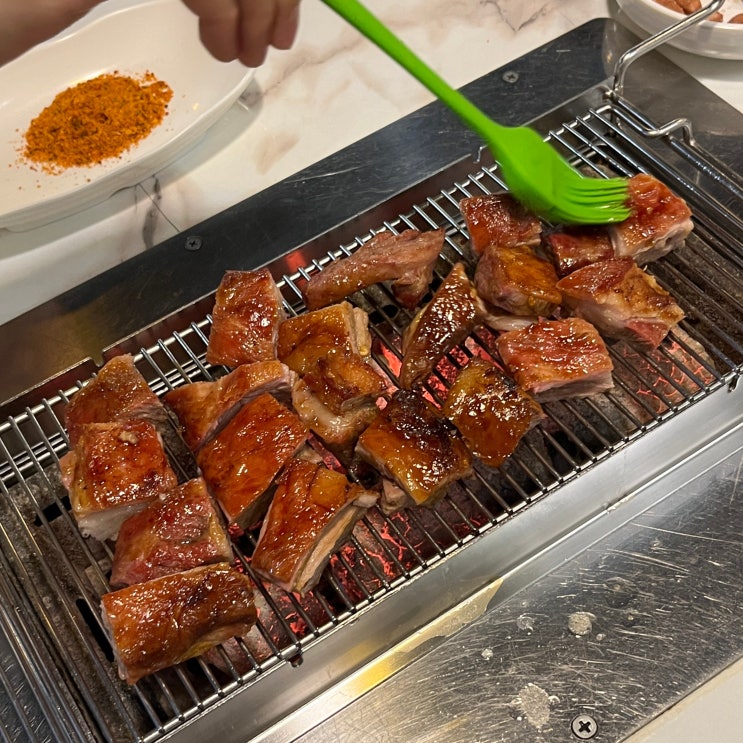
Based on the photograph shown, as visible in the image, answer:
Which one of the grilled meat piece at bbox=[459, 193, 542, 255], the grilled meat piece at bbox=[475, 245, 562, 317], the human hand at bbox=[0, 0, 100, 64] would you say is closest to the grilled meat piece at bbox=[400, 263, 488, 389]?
the grilled meat piece at bbox=[475, 245, 562, 317]

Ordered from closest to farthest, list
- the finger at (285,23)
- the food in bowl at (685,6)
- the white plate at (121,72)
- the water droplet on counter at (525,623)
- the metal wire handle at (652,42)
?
the finger at (285,23) < the water droplet on counter at (525,623) < the metal wire handle at (652,42) < the white plate at (121,72) < the food in bowl at (685,6)

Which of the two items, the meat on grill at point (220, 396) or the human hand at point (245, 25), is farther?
the meat on grill at point (220, 396)

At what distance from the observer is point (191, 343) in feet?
9.95

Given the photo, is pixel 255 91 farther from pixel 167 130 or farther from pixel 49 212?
pixel 49 212

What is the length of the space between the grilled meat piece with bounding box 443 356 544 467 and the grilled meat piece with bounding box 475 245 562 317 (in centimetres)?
28

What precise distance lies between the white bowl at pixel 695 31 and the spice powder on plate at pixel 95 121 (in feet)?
6.89

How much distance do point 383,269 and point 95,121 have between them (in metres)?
1.68

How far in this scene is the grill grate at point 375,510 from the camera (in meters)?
2.39

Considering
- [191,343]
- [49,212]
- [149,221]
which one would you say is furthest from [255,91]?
[191,343]

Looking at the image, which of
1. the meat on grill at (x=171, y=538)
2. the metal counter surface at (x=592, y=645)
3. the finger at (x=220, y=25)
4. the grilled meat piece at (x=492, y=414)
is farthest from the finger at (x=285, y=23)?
the metal counter surface at (x=592, y=645)

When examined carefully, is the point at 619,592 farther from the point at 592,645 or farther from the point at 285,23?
the point at 285,23

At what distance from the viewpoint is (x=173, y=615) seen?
2.23 metres

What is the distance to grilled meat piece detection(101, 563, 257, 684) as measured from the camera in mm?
2205

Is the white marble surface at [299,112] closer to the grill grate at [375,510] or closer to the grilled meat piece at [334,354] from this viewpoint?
the grill grate at [375,510]
